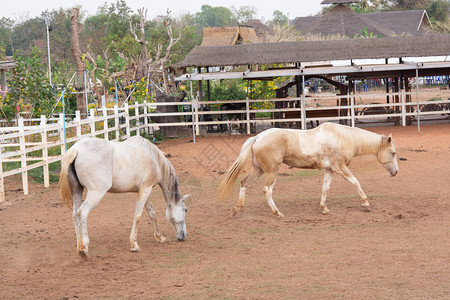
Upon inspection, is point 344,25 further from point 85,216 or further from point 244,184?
point 85,216

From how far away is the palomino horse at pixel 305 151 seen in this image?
898cm

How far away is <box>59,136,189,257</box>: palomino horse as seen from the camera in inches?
272

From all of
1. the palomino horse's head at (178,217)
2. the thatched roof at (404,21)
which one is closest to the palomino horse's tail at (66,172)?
the palomino horse's head at (178,217)

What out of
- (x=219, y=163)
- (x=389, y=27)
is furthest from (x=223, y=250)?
(x=389, y=27)

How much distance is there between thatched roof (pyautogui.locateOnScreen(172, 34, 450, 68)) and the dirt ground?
883 centimetres

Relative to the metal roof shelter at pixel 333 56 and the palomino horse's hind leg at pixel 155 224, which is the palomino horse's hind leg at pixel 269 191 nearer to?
the palomino horse's hind leg at pixel 155 224

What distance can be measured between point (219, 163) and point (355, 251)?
8.65m

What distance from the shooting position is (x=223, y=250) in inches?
284

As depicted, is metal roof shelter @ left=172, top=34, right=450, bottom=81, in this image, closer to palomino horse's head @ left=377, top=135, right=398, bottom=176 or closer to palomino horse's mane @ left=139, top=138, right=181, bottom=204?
palomino horse's head @ left=377, top=135, right=398, bottom=176

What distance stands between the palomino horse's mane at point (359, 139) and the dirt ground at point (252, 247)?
0.93 metres

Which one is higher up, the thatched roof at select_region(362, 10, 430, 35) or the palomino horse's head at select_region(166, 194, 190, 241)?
the thatched roof at select_region(362, 10, 430, 35)

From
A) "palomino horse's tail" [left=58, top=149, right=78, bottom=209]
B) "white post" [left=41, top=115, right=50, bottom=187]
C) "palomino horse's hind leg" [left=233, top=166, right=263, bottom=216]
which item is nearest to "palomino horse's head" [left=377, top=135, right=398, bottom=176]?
"palomino horse's hind leg" [left=233, top=166, right=263, bottom=216]

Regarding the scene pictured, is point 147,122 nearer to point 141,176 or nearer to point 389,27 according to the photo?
point 141,176

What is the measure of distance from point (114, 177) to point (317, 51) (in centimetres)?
1495
